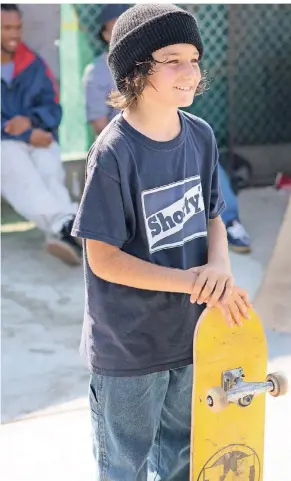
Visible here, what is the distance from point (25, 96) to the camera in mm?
4977

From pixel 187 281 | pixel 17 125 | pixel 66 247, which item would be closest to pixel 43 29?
pixel 17 125

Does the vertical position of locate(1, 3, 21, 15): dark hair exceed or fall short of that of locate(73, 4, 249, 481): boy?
it falls short

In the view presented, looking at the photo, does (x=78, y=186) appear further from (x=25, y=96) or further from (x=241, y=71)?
(x=241, y=71)

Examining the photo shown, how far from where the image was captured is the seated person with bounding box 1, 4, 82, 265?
4.83m

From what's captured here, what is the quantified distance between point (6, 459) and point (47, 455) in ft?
0.44

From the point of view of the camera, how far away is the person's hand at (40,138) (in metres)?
4.98

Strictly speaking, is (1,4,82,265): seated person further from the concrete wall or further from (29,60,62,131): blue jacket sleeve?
the concrete wall

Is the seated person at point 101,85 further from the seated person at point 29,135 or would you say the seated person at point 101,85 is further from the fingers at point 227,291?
the fingers at point 227,291

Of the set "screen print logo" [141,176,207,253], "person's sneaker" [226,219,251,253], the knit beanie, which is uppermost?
the knit beanie

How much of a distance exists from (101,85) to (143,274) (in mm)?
3611

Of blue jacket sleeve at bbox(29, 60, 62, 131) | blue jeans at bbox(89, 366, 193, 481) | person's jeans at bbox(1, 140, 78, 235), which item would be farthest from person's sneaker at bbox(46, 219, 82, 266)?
blue jeans at bbox(89, 366, 193, 481)

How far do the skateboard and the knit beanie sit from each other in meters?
0.60

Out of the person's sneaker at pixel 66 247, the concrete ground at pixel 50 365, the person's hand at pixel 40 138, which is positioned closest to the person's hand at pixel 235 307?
the concrete ground at pixel 50 365

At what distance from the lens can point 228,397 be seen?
5.78 feet
